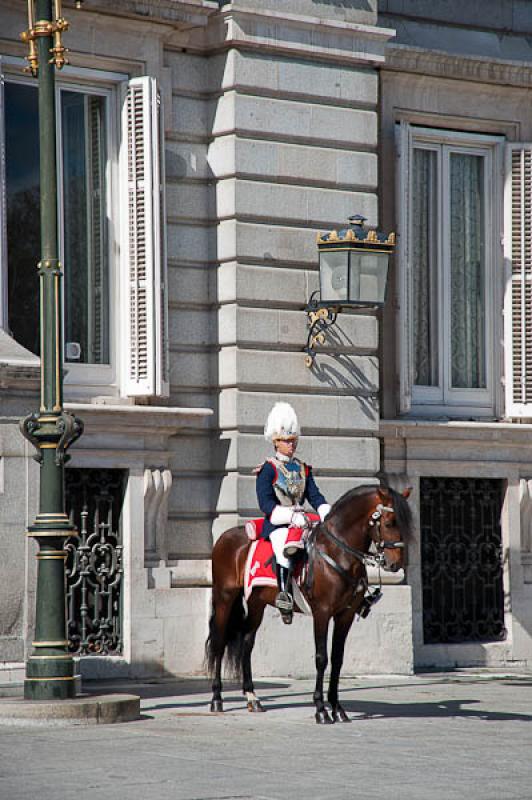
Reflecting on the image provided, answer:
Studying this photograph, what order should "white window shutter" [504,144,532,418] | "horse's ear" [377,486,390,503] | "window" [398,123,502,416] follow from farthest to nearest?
"white window shutter" [504,144,532,418] < "window" [398,123,502,416] < "horse's ear" [377,486,390,503]

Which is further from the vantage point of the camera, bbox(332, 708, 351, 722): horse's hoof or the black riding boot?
the black riding boot

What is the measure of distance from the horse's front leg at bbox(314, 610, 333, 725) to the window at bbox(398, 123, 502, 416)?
597 centimetres

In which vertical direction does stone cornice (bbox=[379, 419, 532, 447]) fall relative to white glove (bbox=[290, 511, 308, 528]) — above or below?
above

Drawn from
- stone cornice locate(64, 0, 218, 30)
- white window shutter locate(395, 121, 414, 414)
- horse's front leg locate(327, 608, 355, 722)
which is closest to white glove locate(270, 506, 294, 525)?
horse's front leg locate(327, 608, 355, 722)

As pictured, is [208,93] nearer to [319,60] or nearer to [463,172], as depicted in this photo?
[319,60]

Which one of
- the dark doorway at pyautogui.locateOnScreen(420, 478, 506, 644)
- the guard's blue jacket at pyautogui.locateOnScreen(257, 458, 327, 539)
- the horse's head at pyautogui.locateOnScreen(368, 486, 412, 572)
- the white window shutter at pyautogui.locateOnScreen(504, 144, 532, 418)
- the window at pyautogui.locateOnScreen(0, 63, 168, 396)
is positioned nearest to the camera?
the horse's head at pyautogui.locateOnScreen(368, 486, 412, 572)

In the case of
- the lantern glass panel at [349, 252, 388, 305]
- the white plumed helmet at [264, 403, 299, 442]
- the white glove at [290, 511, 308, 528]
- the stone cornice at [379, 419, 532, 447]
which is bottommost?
the white glove at [290, 511, 308, 528]

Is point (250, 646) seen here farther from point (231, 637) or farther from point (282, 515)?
point (282, 515)

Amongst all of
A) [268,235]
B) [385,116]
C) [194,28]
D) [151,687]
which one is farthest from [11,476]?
[385,116]

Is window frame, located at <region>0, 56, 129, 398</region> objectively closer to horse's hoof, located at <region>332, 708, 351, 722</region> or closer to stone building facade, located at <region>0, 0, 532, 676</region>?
stone building facade, located at <region>0, 0, 532, 676</region>

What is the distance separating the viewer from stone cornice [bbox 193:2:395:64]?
60.1 ft

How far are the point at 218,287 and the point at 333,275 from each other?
4.01 ft

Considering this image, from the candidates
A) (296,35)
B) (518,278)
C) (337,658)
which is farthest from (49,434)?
(518,278)

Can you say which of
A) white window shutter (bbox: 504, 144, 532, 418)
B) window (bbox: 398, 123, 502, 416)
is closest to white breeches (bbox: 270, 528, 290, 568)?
window (bbox: 398, 123, 502, 416)
